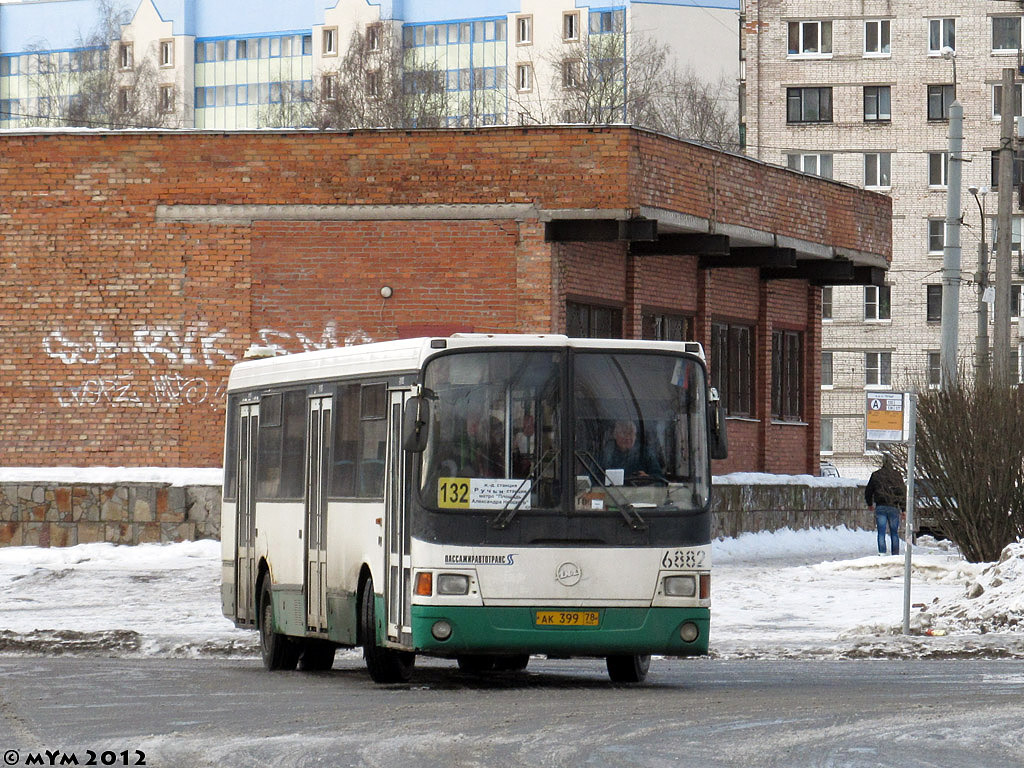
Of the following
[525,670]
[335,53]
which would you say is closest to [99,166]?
[525,670]

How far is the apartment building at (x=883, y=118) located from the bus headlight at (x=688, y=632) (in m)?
69.2

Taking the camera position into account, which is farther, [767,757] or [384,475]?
[384,475]

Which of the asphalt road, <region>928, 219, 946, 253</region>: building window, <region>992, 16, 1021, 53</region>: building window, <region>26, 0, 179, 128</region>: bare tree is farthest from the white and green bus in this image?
<region>26, 0, 179, 128</region>: bare tree

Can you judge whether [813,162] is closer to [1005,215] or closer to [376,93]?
[376,93]

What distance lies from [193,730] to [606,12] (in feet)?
289

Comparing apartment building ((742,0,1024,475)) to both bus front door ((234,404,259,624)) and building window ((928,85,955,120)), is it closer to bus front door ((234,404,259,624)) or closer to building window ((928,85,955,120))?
building window ((928,85,955,120))

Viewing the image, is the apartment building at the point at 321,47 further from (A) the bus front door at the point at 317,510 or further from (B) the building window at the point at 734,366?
(A) the bus front door at the point at 317,510

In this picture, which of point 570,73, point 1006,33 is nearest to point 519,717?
point 1006,33

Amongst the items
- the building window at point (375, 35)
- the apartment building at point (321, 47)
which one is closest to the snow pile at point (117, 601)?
the apartment building at point (321, 47)

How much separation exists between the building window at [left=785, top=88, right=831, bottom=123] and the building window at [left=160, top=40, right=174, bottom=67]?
4132 cm

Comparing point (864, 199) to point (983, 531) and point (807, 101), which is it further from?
point (807, 101)

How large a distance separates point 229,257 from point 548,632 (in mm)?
16121

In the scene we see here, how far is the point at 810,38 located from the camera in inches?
3295

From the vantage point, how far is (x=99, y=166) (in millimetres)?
30188
